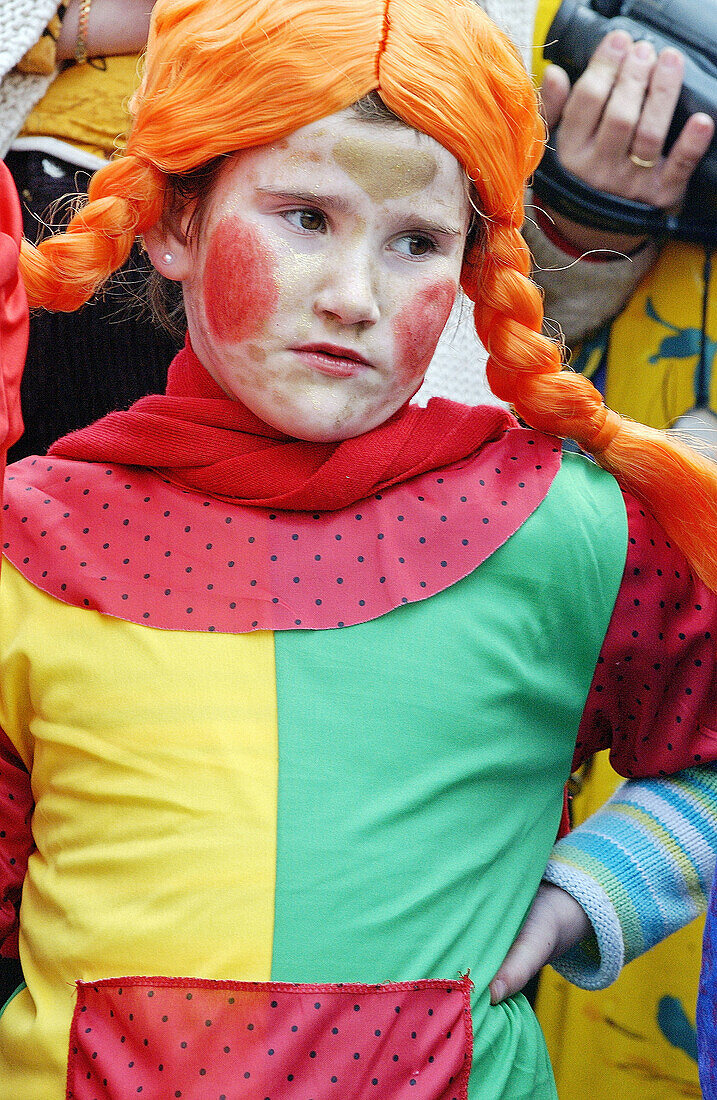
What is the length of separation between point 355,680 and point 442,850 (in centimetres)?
16

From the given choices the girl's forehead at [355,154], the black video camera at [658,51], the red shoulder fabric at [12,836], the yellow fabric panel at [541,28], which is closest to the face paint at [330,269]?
the girl's forehead at [355,154]

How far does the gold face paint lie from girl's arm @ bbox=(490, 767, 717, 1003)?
23.9 inches

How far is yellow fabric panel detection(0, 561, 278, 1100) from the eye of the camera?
1004mm

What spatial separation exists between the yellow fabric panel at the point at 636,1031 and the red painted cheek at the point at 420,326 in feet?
2.68

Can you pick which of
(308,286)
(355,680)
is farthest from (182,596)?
(308,286)

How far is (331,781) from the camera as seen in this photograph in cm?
104

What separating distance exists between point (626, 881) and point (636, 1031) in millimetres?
513

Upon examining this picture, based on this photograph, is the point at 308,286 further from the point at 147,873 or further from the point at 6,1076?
the point at 6,1076

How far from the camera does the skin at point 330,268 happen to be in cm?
105

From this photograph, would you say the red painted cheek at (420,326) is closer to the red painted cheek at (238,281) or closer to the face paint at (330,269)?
the face paint at (330,269)

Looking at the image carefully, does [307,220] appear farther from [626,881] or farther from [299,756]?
[626,881]

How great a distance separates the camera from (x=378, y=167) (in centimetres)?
105

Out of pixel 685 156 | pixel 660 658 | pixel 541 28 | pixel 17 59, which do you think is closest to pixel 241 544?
pixel 660 658

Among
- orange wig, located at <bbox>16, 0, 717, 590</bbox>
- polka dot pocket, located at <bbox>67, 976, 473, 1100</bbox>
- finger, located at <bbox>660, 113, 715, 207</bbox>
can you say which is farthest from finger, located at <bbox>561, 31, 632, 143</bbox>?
polka dot pocket, located at <bbox>67, 976, 473, 1100</bbox>
